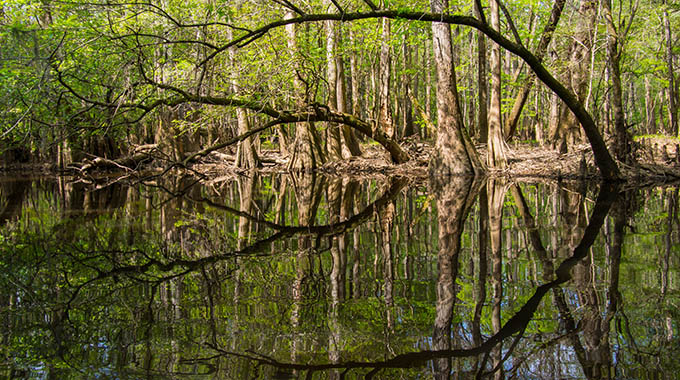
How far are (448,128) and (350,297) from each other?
33.9ft

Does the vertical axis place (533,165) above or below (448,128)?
below

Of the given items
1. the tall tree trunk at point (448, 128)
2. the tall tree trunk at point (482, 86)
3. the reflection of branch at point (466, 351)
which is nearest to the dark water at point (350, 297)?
the reflection of branch at point (466, 351)

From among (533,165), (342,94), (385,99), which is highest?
(342,94)

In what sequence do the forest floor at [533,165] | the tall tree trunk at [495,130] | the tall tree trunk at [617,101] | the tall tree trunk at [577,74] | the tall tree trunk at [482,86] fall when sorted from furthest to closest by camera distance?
1. the tall tree trunk at [482,86]
2. the tall tree trunk at [577,74]
3. the tall tree trunk at [495,130]
4. the forest floor at [533,165]
5. the tall tree trunk at [617,101]

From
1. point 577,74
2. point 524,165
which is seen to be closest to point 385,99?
point 524,165

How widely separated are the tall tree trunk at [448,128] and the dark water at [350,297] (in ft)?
20.5

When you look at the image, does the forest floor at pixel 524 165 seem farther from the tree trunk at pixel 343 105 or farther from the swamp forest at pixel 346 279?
the swamp forest at pixel 346 279

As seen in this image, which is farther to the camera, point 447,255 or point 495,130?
point 495,130

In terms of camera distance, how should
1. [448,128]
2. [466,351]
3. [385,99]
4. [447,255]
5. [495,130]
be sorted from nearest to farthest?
[466,351] < [447,255] < [448,128] < [495,130] < [385,99]

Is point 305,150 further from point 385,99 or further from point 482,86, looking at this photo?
point 482,86

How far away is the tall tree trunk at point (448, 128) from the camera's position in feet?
42.1

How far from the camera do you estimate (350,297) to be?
3055 mm

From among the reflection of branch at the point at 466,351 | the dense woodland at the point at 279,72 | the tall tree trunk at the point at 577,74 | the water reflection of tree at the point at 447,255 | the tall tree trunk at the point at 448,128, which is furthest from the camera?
the tall tree trunk at the point at 577,74

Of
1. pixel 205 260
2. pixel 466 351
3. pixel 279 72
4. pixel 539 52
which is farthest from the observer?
pixel 539 52
